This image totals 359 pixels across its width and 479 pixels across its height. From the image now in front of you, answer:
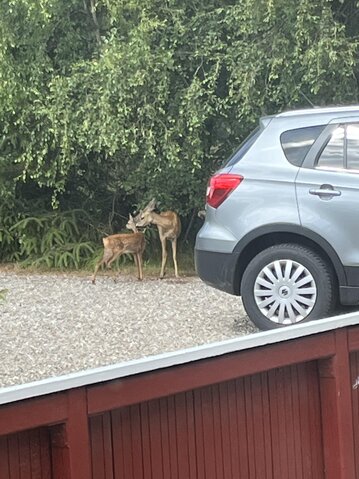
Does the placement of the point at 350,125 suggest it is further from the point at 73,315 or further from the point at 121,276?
the point at 121,276

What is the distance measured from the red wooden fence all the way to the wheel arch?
9.70 feet

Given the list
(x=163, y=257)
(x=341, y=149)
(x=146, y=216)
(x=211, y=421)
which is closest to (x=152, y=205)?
(x=146, y=216)

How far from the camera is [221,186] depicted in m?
6.57

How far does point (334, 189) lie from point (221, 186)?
2.67ft

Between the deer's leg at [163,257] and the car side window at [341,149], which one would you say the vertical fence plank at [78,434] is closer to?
the car side window at [341,149]

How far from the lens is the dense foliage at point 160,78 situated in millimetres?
10414

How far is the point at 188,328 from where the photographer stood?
24.5 ft

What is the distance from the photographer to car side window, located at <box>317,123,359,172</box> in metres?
6.43

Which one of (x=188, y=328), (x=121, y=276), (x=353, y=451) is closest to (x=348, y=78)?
(x=121, y=276)

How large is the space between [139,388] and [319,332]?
82 cm

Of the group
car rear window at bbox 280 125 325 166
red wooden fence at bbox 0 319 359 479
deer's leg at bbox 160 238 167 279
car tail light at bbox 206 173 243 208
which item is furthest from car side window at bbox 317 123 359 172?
deer's leg at bbox 160 238 167 279

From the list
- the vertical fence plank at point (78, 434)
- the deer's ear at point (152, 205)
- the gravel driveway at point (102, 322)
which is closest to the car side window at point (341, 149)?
the gravel driveway at point (102, 322)

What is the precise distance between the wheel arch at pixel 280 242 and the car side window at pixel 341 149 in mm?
505

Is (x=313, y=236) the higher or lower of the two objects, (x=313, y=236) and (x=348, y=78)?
the lower
